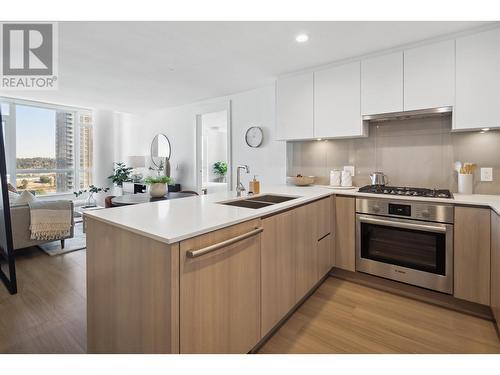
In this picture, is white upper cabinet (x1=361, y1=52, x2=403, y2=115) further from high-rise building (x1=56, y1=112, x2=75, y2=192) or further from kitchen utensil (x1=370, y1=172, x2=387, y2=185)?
high-rise building (x1=56, y1=112, x2=75, y2=192)

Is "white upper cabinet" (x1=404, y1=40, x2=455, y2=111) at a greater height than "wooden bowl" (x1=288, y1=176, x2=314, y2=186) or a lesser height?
greater

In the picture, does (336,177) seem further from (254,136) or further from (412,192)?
(254,136)

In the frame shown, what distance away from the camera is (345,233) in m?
2.62

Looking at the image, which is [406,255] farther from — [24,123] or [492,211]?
[24,123]

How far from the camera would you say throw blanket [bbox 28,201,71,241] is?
3160 mm

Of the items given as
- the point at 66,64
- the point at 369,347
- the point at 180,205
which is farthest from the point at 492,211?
the point at 66,64

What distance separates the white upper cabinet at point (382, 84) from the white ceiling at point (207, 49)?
0.13 metres

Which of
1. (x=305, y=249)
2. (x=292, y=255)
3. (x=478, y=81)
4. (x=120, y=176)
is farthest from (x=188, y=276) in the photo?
(x=120, y=176)

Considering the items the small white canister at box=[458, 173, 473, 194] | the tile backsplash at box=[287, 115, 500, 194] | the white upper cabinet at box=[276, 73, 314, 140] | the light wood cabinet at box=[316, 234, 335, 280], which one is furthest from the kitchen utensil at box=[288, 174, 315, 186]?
the small white canister at box=[458, 173, 473, 194]

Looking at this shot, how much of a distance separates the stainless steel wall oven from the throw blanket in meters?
3.50

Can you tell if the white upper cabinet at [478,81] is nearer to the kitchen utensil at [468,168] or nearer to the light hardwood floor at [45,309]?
the kitchen utensil at [468,168]

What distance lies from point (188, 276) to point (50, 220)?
3079 millimetres

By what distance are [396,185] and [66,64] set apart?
3970 mm

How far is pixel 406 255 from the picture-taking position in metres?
2.34
